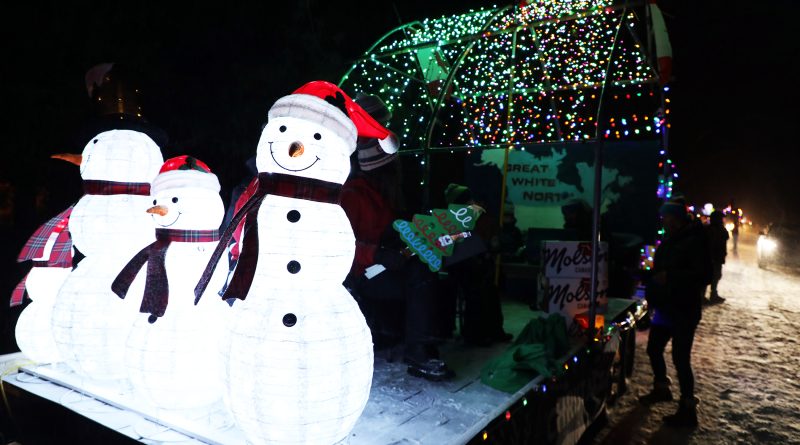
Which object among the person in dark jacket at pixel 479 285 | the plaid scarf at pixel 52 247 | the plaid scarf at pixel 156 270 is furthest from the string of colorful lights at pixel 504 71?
the plaid scarf at pixel 52 247

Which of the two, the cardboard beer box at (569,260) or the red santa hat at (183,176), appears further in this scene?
the cardboard beer box at (569,260)

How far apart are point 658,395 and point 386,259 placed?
137 inches

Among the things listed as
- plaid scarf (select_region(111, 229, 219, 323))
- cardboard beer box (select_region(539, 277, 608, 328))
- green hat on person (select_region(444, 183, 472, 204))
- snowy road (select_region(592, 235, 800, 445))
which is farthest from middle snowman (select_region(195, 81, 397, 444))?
snowy road (select_region(592, 235, 800, 445))

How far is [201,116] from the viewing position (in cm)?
661

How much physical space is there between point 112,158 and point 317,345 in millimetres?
1878

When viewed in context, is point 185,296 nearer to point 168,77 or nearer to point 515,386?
point 515,386

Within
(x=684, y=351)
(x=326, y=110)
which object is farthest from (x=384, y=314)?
(x=326, y=110)

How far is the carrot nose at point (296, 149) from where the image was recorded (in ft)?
6.90

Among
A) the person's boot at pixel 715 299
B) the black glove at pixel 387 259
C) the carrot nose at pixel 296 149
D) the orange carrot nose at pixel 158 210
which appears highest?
the carrot nose at pixel 296 149

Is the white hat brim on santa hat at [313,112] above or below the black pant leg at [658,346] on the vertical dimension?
above

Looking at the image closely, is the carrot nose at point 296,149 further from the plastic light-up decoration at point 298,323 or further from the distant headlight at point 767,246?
the distant headlight at point 767,246

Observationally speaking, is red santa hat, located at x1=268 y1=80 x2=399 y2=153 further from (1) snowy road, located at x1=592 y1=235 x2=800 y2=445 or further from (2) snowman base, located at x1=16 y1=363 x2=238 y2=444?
(1) snowy road, located at x1=592 y1=235 x2=800 y2=445

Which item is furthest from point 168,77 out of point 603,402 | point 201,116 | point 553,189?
point 553,189

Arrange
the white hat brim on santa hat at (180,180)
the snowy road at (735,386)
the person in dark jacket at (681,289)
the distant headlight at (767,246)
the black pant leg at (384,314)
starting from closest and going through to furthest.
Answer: the white hat brim on santa hat at (180,180) < the person in dark jacket at (681,289) < the snowy road at (735,386) < the black pant leg at (384,314) < the distant headlight at (767,246)
